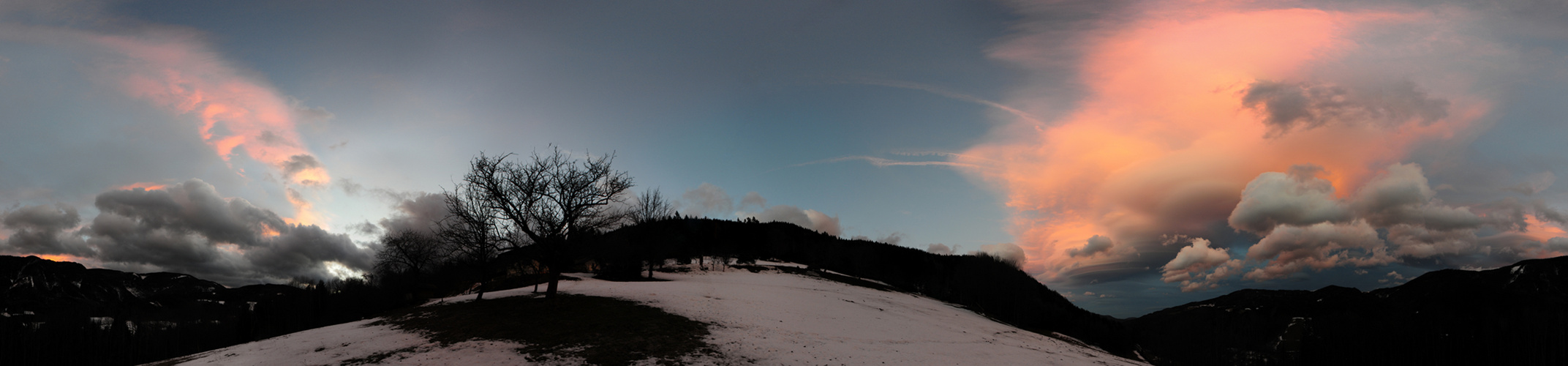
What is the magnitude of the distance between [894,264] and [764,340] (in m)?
94.9

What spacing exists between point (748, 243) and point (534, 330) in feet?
320

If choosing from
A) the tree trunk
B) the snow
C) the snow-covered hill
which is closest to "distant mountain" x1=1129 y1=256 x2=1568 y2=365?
the snow-covered hill

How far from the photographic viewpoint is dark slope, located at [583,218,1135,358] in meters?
56.5

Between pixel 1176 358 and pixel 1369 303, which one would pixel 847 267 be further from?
pixel 1369 303

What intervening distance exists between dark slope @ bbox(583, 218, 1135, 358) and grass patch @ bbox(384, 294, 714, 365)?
13.7m

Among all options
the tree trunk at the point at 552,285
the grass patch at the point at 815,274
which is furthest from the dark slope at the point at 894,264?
the tree trunk at the point at 552,285

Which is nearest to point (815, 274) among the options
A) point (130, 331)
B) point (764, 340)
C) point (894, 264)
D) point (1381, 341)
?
point (894, 264)

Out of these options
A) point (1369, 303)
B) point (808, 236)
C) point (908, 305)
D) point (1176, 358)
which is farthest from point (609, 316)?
point (1369, 303)

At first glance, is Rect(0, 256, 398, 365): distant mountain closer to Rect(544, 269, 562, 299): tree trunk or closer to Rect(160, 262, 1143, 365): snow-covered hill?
Rect(160, 262, 1143, 365): snow-covered hill

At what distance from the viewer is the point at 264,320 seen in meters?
24.9

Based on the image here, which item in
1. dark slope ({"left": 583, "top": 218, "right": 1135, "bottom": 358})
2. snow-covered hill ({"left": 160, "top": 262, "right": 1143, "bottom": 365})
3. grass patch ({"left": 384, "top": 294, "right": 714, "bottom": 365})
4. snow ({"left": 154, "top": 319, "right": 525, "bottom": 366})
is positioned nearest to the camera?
snow ({"left": 154, "top": 319, "right": 525, "bottom": 366})

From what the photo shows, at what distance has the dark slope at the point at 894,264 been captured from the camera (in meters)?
56.5

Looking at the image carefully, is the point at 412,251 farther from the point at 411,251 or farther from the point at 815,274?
the point at 815,274

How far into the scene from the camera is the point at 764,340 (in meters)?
20.8
